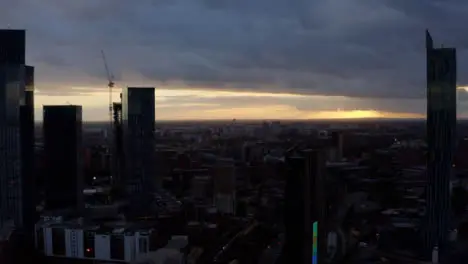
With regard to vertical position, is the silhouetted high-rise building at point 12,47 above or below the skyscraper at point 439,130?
above

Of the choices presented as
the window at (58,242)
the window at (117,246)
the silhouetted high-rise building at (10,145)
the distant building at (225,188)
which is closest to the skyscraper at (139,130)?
the distant building at (225,188)

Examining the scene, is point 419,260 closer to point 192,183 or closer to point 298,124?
point 298,124

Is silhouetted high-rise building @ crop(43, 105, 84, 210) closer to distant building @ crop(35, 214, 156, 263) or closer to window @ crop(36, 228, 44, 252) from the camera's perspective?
distant building @ crop(35, 214, 156, 263)

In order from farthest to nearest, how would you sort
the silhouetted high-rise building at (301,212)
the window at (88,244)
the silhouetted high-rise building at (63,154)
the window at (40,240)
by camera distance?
the silhouetted high-rise building at (63,154) < the window at (40,240) < the window at (88,244) < the silhouetted high-rise building at (301,212)

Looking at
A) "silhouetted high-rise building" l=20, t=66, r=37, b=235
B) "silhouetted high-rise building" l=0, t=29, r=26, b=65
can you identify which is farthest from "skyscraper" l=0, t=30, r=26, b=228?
"silhouetted high-rise building" l=20, t=66, r=37, b=235

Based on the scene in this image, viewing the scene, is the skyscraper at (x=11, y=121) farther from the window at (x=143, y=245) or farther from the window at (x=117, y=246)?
the window at (x=143, y=245)

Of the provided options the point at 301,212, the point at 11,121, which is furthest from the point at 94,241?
the point at 301,212
